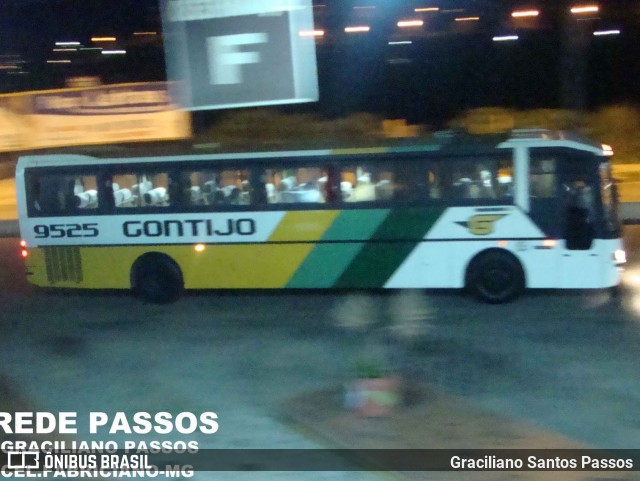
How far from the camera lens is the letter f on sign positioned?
5.59 meters

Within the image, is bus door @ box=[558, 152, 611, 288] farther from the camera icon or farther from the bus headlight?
the camera icon

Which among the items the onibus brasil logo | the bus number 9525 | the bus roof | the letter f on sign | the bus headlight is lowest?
the onibus brasil logo

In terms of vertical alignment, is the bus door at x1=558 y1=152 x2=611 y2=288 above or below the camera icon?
above

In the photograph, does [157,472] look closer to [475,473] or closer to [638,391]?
[475,473]

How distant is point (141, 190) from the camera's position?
1370 centimetres

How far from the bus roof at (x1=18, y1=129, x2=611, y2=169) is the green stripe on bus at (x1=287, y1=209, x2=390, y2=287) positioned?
1033 millimetres

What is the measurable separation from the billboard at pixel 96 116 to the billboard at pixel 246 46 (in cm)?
2097

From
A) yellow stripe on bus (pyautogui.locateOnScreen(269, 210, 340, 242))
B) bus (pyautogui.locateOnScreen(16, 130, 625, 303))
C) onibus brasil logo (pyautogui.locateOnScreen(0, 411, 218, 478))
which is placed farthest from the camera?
yellow stripe on bus (pyautogui.locateOnScreen(269, 210, 340, 242))

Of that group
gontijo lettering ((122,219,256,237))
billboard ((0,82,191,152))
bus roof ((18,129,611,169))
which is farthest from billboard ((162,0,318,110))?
billboard ((0,82,191,152))

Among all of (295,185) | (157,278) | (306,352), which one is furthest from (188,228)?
(306,352)

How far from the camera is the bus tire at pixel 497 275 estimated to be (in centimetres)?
1248

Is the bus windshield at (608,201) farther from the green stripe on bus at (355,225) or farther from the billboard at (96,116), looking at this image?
the billboard at (96,116)

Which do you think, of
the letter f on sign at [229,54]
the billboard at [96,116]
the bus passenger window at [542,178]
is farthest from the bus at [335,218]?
the billboard at [96,116]

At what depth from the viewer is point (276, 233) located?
13.1 m
